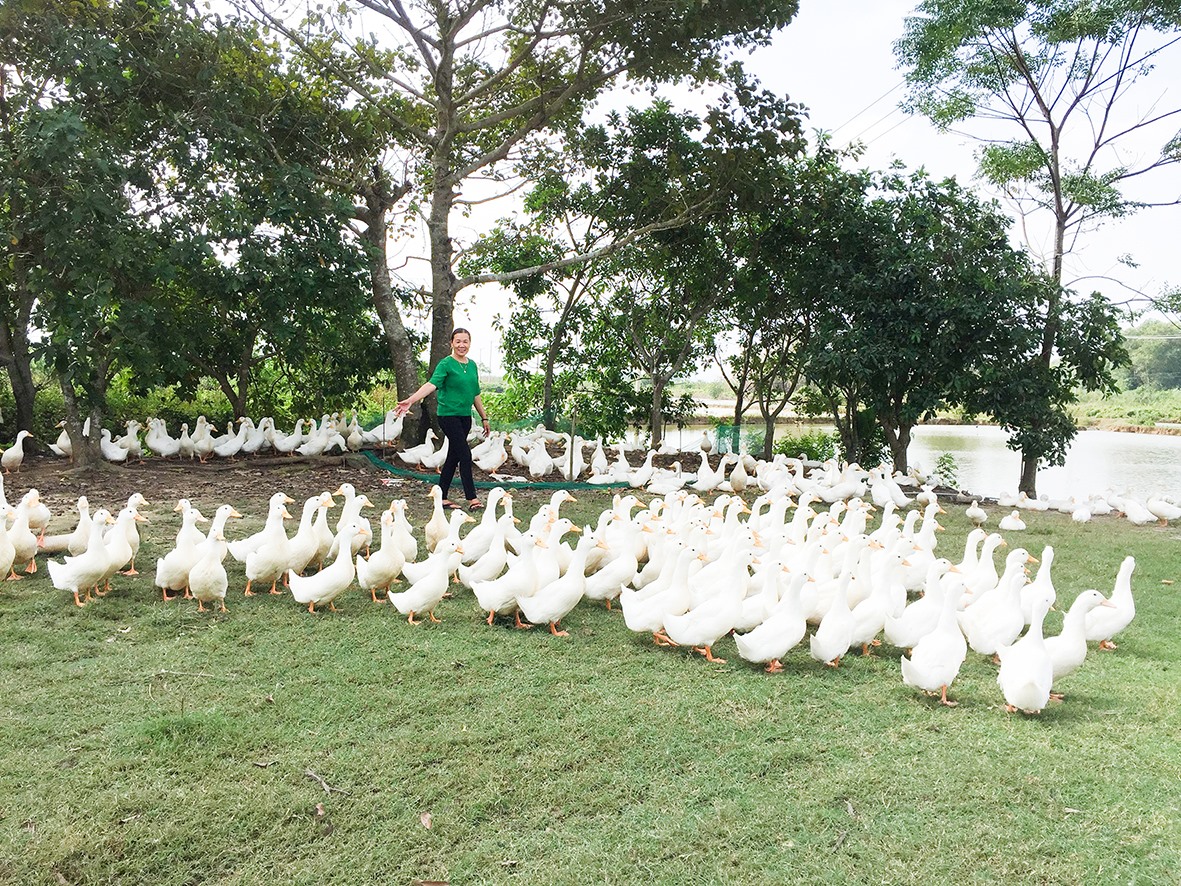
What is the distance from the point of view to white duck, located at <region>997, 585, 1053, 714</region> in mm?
4117

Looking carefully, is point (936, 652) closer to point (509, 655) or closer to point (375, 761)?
point (509, 655)

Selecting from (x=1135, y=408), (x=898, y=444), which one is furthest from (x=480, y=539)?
(x=1135, y=408)

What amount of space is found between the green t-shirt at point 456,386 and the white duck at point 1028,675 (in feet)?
19.4

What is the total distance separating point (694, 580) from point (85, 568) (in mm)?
4047

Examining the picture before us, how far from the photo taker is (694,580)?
18.3ft

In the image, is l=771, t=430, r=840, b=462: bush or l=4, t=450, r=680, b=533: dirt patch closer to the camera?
l=4, t=450, r=680, b=533: dirt patch

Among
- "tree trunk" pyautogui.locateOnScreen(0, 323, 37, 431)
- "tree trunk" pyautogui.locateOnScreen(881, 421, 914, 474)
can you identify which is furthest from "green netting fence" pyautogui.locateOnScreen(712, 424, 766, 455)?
"tree trunk" pyautogui.locateOnScreen(0, 323, 37, 431)

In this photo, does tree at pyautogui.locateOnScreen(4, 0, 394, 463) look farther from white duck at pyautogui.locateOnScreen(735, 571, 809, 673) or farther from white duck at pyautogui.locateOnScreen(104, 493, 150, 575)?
white duck at pyautogui.locateOnScreen(735, 571, 809, 673)

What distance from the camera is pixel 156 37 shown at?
9906mm

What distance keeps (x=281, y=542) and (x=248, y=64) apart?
7.96 m

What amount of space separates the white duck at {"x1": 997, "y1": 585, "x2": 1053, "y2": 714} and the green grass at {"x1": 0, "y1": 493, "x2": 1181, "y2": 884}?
0.09 meters

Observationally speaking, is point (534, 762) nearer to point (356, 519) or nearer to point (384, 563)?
point (384, 563)

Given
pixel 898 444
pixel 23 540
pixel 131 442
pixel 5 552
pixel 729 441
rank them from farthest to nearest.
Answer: pixel 729 441, pixel 898 444, pixel 131 442, pixel 23 540, pixel 5 552

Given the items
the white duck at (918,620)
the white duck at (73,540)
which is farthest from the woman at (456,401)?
the white duck at (918,620)
